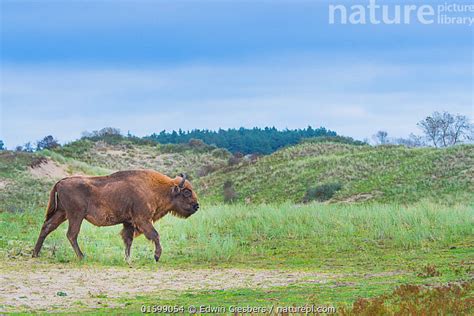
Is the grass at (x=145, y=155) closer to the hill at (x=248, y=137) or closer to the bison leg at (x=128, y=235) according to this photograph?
the hill at (x=248, y=137)

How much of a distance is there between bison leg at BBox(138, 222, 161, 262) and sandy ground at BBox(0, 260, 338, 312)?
2.93ft

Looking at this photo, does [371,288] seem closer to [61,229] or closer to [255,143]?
[61,229]

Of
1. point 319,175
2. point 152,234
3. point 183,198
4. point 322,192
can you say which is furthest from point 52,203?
point 319,175

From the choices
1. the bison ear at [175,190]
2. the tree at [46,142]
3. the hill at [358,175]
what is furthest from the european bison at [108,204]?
the tree at [46,142]

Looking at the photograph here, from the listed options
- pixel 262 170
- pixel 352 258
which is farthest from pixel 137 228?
pixel 262 170

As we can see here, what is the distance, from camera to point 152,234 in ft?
58.0

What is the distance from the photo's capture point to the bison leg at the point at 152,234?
1742cm

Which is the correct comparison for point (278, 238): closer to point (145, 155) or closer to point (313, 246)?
point (313, 246)

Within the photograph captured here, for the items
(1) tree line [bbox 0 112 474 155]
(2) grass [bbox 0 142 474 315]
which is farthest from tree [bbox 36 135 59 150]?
(2) grass [bbox 0 142 474 315]

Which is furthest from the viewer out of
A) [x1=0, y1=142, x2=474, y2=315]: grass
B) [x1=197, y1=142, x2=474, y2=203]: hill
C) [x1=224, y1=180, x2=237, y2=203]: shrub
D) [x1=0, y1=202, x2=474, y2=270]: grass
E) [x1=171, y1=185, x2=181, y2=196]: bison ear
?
[x1=224, y1=180, x2=237, y2=203]: shrub

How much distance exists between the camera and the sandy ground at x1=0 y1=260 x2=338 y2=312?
40.1 ft

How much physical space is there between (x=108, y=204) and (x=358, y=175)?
30.7 metres

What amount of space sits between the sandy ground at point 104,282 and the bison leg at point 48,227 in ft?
3.66

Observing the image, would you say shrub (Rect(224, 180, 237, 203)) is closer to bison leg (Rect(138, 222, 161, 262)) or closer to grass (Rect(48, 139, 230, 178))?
grass (Rect(48, 139, 230, 178))
